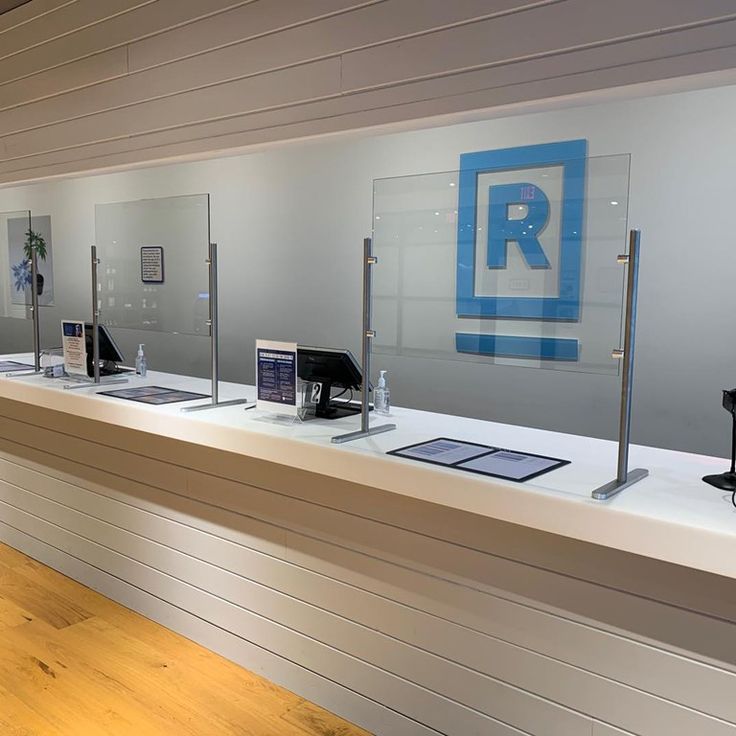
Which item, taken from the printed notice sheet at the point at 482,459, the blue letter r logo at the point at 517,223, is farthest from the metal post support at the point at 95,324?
the blue letter r logo at the point at 517,223

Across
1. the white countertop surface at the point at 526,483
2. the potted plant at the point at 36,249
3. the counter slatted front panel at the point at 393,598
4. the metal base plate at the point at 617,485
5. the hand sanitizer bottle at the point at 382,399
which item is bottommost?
the counter slatted front panel at the point at 393,598

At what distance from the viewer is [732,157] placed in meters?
2.99

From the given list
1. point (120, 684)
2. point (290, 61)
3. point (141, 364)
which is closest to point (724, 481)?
point (290, 61)

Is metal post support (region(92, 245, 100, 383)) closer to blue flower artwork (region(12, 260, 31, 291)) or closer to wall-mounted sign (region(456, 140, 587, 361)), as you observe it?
blue flower artwork (region(12, 260, 31, 291))

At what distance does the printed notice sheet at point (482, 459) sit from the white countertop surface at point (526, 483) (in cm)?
4

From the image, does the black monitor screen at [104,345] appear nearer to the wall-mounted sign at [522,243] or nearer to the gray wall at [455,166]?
the gray wall at [455,166]

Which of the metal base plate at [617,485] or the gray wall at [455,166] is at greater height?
the gray wall at [455,166]

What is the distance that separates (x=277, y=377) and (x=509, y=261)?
95 cm

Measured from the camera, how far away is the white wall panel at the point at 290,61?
1950mm

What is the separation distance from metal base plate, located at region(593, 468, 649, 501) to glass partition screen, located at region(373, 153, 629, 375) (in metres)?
0.26

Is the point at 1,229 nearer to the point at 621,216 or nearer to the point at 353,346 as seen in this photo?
the point at 353,346

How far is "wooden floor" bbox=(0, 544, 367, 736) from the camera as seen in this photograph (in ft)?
7.93

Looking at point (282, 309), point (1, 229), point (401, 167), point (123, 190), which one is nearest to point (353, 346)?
point (282, 309)

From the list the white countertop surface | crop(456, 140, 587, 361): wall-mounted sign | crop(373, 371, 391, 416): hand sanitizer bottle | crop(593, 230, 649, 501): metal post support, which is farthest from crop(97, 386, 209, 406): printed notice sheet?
crop(593, 230, 649, 501): metal post support
